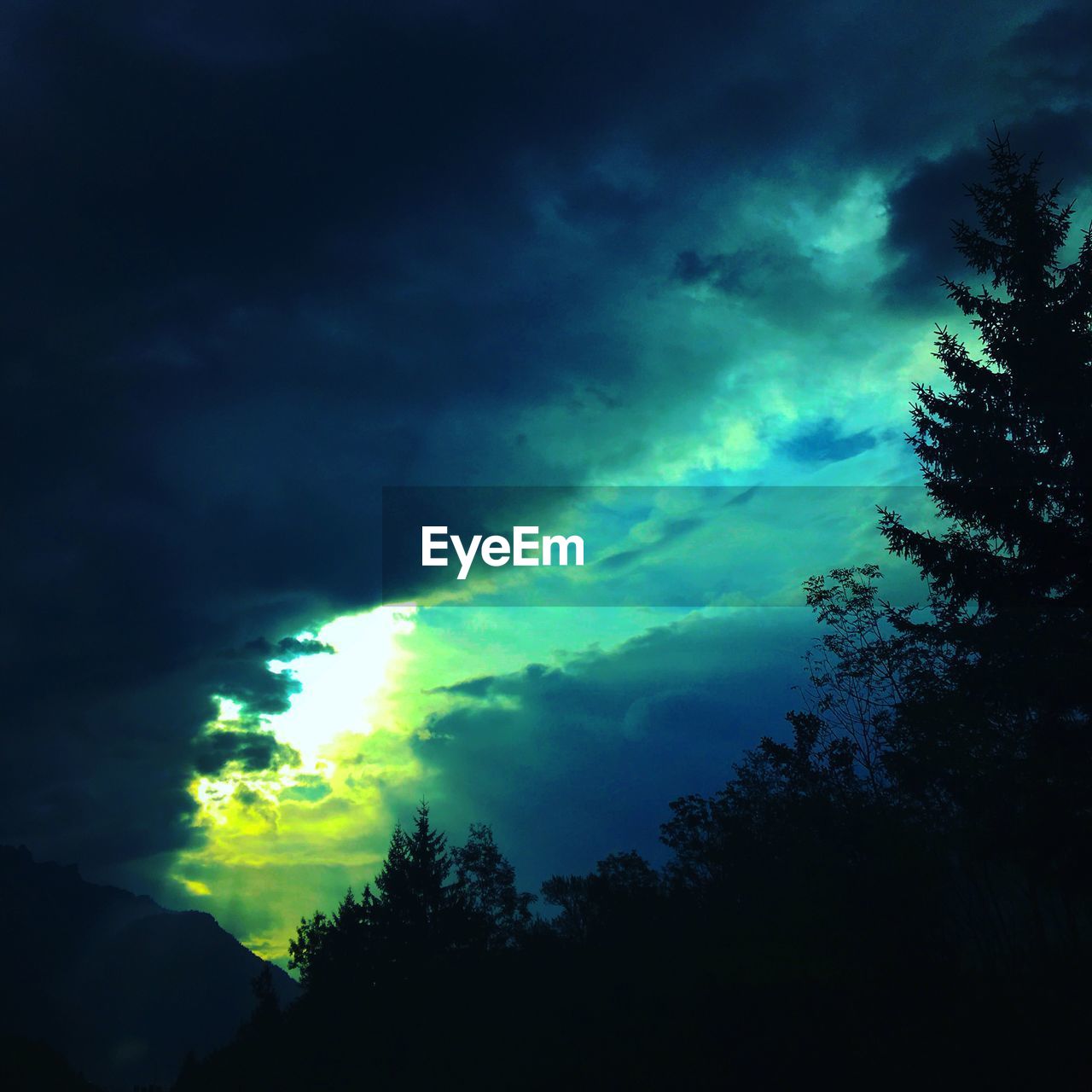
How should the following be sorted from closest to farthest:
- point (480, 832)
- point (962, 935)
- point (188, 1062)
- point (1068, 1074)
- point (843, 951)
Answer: point (1068, 1074) → point (843, 951) → point (962, 935) → point (188, 1062) → point (480, 832)

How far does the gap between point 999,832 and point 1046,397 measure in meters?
10.2

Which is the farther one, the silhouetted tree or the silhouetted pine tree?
the silhouetted tree

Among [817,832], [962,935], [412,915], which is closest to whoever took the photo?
[962,935]

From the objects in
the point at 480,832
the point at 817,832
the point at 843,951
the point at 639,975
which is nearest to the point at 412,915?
the point at 480,832

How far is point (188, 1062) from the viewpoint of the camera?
63.3 metres

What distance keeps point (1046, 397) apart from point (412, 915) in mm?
56604

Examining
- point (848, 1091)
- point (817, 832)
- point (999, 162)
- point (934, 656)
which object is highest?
point (999, 162)

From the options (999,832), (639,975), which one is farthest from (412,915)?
(999,832)

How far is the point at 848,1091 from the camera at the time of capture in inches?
492

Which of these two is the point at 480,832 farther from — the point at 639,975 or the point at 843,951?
the point at 843,951

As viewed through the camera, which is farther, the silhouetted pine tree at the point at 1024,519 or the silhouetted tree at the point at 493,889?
the silhouetted tree at the point at 493,889

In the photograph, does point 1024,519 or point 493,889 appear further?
point 493,889

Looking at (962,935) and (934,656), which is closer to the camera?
(934,656)

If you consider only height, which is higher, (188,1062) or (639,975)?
(639,975)
